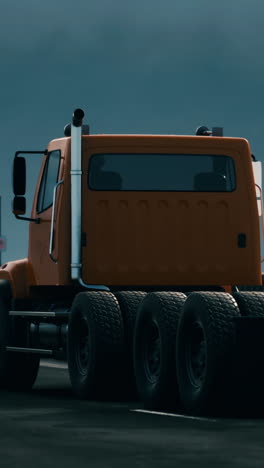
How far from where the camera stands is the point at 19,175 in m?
18.2

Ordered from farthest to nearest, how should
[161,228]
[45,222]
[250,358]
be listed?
[45,222]
[161,228]
[250,358]

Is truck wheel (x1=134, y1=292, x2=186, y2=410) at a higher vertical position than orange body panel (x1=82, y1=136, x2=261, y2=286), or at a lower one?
lower

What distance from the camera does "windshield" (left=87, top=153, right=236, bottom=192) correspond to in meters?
17.8

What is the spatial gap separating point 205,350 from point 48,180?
4941mm

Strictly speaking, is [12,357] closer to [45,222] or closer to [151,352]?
[45,222]

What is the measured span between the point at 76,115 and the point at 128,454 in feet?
24.8

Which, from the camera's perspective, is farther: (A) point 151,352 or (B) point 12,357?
(B) point 12,357

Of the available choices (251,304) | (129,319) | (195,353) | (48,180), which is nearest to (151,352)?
(129,319)

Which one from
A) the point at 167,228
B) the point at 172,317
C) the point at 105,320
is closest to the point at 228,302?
A: the point at 172,317

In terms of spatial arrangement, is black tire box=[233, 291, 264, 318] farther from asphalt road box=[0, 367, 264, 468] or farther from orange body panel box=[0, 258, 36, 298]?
orange body panel box=[0, 258, 36, 298]

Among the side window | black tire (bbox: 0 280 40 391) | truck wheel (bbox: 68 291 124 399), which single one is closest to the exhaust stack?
the side window

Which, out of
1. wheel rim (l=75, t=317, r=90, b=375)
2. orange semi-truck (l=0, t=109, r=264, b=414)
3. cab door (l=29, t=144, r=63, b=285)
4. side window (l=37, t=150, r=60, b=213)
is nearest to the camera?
wheel rim (l=75, t=317, r=90, b=375)

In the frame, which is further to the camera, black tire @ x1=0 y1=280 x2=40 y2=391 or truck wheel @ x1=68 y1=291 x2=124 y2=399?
black tire @ x1=0 y1=280 x2=40 y2=391

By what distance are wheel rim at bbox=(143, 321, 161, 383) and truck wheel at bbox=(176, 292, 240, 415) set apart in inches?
33.9
